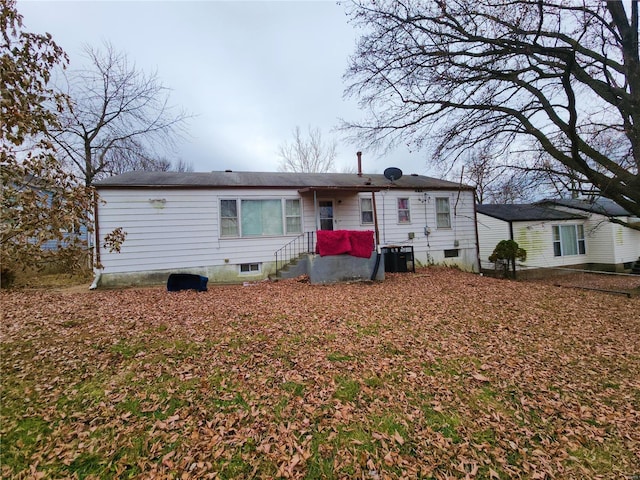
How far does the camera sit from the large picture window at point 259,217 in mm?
10586

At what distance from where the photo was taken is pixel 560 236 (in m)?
16.0

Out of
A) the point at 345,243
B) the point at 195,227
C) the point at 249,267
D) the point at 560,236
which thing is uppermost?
the point at 195,227

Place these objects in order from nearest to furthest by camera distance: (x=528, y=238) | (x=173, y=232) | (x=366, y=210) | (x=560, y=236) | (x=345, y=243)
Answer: (x=345, y=243)
(x=173, y=232)
(x=366, y=210)
(x=528, y=238)
(x=560, y=236)

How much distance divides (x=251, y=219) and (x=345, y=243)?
382cm

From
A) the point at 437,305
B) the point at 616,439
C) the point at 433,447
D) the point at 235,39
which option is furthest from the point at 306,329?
the point at 235,39

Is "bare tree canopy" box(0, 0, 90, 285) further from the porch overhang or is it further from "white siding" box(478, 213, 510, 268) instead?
"white siding" box(478, 213, 510, 268)

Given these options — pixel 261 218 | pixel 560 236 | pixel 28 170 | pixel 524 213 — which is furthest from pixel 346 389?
pixel 560 236

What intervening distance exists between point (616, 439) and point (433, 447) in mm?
Answer: 1873

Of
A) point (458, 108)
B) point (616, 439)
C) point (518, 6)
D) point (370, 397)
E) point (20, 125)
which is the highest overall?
point (518, 6)

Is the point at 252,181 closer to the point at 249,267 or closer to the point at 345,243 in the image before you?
the point at 249,267

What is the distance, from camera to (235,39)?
9.70 metres

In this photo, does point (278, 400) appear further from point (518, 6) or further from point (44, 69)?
point (518, 6)

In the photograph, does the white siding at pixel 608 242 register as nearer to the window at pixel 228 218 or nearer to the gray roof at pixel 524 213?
the gray roof at pixel 524 213

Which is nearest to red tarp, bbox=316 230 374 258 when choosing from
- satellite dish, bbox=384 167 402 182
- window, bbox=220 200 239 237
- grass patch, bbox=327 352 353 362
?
window, bbox=220 200 239 237
